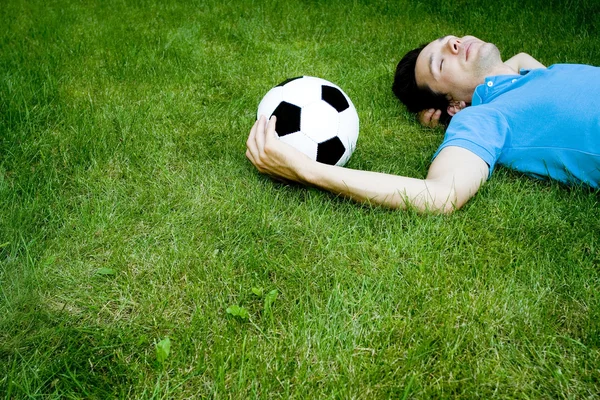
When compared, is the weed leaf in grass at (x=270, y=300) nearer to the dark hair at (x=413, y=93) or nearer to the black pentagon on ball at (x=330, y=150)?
the black pentagon on ball at (x=330, y=150)

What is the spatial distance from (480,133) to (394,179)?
55cm

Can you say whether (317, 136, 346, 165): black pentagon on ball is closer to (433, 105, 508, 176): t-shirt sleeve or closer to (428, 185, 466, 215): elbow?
(433, 105, 508, 176): t-shirt sleeve

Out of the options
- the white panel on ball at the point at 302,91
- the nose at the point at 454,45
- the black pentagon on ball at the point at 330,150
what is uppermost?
the nose at the point at 454,45

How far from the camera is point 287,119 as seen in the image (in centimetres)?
255

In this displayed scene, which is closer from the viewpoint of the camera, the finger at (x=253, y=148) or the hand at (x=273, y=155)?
the hand at (x=273, y=155)

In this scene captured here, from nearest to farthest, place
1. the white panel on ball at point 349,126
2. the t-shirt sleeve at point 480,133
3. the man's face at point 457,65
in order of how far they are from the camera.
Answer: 1. the t-shirt sleeve at point 480,133
2. the white panel on ball at point 349,126
3. the man's face at point 457,65

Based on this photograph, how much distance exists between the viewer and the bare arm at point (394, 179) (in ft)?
7.40

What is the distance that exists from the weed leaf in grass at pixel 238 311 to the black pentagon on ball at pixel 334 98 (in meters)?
1.32

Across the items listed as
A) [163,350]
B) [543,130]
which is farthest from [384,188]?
[163,350]

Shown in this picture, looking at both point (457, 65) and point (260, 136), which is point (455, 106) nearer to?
point (457, 65)

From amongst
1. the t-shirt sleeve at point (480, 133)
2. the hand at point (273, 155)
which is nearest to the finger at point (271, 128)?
the hand at point (273, 155)

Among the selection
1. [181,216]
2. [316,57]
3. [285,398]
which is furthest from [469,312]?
[316,57]

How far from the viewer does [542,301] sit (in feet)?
5.98

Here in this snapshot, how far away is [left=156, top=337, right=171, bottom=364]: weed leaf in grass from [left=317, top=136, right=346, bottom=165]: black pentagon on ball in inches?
51.2
